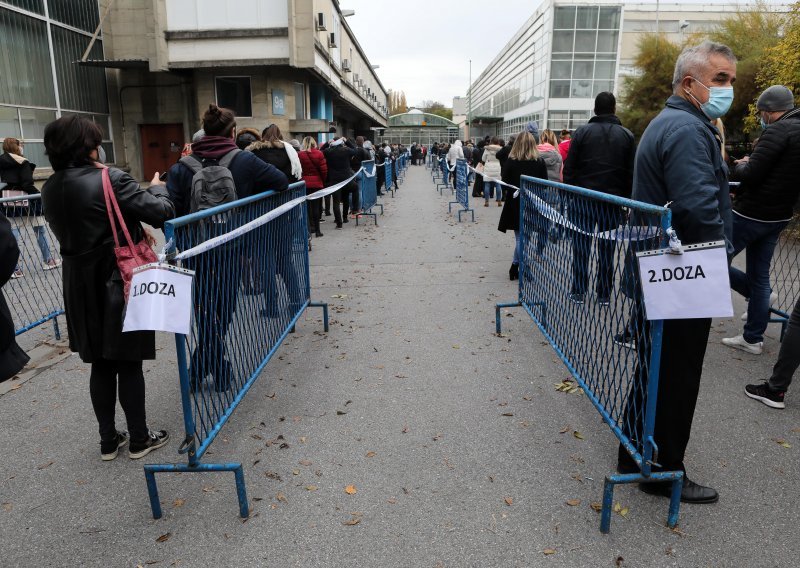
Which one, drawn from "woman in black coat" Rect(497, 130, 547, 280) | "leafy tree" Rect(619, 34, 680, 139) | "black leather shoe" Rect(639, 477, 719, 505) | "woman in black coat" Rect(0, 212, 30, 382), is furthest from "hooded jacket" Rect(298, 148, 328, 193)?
"leafy tree" Rect(619, 34, 680, 139)

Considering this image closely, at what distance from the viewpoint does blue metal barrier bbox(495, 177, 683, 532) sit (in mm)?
2836

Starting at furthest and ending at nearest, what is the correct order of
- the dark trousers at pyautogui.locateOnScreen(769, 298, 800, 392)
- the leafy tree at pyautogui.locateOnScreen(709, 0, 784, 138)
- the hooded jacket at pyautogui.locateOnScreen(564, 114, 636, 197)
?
the leafy tree at pyautogui.locateOnScreen(709, 0, 784, 138) → the hooded jacket at pyautogui.locateOnScreen(564, 114, 636, 197) → the dark trousers at pyautogui.locateOnScreen(769, 298, 800, 392)

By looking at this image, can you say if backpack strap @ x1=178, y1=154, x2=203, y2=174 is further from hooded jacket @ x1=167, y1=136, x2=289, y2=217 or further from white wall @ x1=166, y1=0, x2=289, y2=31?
white wall @ x1=166, y1=0, x2=289, y2=31

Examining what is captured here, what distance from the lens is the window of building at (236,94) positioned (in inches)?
851

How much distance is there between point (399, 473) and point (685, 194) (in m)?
2.08

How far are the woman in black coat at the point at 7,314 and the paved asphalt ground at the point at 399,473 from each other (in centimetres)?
80

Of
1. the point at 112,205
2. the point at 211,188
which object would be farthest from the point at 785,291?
the point at 112,205

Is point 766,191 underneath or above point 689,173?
underneath

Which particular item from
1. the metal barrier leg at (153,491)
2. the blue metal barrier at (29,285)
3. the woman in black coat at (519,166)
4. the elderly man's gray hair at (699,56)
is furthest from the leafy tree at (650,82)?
the metal barrier leg at (153,491)

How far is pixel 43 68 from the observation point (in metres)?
17.7

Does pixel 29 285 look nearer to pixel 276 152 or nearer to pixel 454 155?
pixel 276 152

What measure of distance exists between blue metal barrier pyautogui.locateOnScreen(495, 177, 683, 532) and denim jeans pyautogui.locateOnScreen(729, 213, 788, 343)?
1.41m

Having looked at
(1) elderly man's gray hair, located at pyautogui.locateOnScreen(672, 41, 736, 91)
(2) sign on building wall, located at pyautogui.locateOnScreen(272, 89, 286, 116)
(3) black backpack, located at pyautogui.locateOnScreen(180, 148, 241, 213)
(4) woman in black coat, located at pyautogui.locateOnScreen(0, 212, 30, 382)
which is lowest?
(4) woman in black coat, located at pyautogui.locateOnScreen(0, 212, 30, 382)

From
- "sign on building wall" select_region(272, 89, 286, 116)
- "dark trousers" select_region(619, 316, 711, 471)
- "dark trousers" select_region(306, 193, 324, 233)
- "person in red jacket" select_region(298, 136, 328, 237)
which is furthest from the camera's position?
"sign on building wall" select_region(272, 89, 286, 116)
